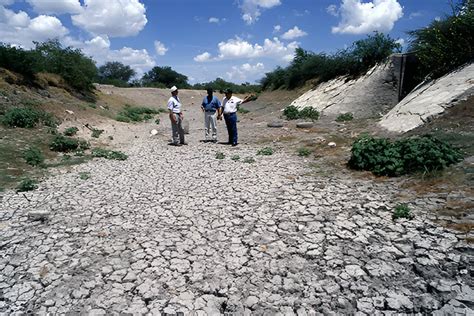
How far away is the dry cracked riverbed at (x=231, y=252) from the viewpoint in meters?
3.30

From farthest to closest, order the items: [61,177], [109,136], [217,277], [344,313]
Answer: [109,136] → [61,177] → [217,277] → [344,313]

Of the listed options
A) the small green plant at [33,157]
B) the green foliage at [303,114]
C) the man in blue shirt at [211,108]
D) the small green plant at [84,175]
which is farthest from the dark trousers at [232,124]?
the small green plant at [33,157]

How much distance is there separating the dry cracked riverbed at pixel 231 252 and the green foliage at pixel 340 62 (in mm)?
10813

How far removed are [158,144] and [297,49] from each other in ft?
56.9

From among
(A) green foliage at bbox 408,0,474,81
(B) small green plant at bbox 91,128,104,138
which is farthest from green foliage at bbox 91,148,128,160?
(A) green foliage at bbox 408,0,474,81

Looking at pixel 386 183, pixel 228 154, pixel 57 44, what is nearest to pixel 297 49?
pixel 57 44

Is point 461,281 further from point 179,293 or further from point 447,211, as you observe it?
point 179,293

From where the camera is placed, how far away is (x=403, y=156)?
614cm

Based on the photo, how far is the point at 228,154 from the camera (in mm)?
9297

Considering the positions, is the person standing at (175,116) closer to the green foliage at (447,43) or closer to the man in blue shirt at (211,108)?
the man in blue shirt at (211,108)

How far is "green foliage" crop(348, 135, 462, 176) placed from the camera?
18.5 feet

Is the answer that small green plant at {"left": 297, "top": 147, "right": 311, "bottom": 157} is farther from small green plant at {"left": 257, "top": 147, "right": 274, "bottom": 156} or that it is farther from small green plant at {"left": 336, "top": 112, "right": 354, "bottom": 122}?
small green plant at {"left": 336, "top": 112, "right": 354, "bottom": 122}

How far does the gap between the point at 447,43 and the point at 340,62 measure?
269 inches

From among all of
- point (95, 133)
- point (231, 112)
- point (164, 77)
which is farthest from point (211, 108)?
point (164, 77)
